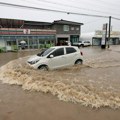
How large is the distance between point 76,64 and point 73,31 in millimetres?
30419

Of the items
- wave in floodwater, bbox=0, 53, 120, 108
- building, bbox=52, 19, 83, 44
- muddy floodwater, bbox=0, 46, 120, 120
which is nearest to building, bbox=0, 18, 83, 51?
building, bbox=52, 19, 83, 44

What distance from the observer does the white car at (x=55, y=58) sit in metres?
10.5

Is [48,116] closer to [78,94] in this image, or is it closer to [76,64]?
[78,94]

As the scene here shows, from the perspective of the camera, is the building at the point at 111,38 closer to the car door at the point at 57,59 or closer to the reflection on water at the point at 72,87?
the car door at the point at 57,59

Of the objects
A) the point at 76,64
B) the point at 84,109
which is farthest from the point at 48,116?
the point at 76,64

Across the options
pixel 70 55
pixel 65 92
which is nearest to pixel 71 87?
pixel 65 92

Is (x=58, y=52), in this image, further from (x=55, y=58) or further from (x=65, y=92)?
(x=65, y=92)

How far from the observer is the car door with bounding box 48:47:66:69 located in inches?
431

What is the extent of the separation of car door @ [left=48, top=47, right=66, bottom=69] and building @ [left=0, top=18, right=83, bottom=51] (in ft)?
68.8

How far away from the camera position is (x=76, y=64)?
12.5 m

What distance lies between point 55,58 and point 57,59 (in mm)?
184

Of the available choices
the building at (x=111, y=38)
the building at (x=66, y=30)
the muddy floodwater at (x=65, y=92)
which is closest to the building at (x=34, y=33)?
the building at (x=66, y=30)

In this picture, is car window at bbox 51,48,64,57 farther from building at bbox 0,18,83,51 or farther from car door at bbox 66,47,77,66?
building at bbox 0,18,83,51

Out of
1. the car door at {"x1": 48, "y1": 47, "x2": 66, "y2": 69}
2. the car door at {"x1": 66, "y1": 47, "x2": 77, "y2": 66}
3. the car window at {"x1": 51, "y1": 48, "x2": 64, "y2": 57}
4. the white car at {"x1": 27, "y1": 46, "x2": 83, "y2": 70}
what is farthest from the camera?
the car door at {"x1": 66, "y1": 47, "x2": 77, "y2": 66}
